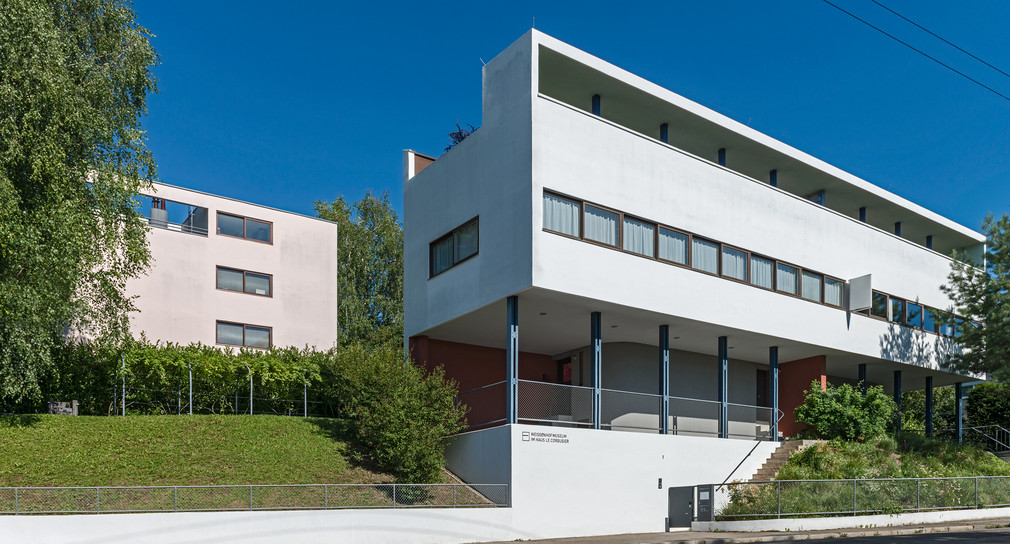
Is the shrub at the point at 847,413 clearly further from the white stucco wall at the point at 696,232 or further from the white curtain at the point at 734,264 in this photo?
the white curtain at the point at 734,264

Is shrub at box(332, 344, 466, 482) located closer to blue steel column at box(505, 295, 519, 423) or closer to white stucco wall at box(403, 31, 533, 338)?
blue steel column at box(505, 295, 519, 423)

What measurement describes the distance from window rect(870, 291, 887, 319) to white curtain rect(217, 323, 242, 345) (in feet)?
80.5

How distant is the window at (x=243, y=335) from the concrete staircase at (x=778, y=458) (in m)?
20.9

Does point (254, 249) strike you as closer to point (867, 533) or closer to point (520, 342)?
point (520, 342)

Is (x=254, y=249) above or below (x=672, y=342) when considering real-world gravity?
above

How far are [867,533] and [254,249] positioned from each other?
26722 millimetres

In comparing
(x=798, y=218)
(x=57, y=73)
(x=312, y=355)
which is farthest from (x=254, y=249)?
(x=798, y=218)

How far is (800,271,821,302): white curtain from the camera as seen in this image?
2909 cm

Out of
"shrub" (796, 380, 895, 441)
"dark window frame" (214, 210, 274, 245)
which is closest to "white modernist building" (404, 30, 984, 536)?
"shrub" (796, 380, 895, 441)

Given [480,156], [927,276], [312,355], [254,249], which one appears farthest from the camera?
[254,249]

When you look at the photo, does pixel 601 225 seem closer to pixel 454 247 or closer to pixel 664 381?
pixel 454 247

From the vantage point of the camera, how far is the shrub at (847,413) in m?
27.4

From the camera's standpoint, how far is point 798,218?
95.9 ft

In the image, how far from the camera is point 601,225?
23.5 metres
